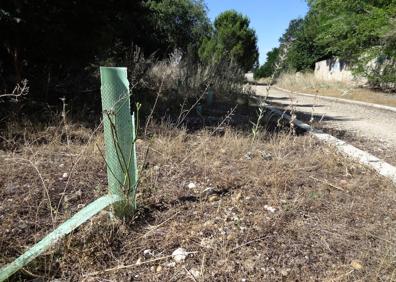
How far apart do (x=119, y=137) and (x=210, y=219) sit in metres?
0.77

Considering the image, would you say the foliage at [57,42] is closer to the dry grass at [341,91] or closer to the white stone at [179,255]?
the white stone at [179,255]

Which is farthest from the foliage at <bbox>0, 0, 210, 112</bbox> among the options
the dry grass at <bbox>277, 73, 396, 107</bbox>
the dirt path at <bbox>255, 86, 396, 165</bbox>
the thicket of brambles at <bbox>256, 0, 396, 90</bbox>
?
the thicket of brambles at <bbox>256, 0, 396, 90</bbox>

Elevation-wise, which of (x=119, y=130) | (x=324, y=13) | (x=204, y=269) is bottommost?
(x=204, y=269)

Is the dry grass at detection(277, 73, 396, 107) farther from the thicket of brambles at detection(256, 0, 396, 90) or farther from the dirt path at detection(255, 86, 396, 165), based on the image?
the thicket of brambles at detection(256, 0, 396, 90)

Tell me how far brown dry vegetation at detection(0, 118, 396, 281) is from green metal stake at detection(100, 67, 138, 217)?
0.54 feet

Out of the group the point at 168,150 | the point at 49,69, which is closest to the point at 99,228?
the point at 168,150

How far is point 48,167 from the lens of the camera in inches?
123

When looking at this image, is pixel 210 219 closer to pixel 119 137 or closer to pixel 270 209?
pixel 270 209

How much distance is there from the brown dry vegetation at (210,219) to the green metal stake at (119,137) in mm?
165

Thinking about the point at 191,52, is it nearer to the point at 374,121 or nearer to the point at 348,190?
the point at 374,121

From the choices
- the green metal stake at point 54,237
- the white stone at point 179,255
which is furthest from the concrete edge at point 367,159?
the green metal stake at point 54,237

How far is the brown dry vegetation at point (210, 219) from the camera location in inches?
77.5

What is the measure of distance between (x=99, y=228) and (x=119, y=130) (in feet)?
1.87

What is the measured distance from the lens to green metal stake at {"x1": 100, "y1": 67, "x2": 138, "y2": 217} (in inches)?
87.4
